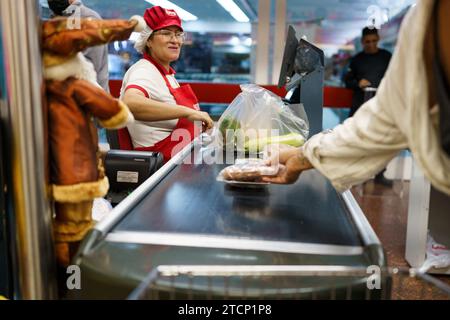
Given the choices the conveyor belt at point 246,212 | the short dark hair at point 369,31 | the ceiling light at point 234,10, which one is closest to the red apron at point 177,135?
the conveyor belt at point 246,212

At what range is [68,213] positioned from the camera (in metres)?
1.05

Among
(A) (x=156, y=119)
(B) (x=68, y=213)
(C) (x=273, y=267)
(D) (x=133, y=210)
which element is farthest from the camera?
(A) (x=156, y=119)

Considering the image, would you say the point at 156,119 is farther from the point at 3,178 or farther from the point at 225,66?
the point at 225,66

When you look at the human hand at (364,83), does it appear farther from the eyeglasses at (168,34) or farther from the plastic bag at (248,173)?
the plastic bag at (248,173)

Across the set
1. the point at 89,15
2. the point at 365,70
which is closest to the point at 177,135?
the point at 89,15

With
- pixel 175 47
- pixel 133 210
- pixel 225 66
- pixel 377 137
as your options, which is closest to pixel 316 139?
pixel 377 137

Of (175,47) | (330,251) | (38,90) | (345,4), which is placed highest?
(345,4)

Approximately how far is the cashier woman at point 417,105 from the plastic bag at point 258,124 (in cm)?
89

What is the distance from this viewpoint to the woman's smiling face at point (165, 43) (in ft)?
8.00

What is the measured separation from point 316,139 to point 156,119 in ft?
4.46

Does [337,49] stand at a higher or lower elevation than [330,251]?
higher

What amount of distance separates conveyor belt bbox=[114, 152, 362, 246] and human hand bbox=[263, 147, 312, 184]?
65 mm

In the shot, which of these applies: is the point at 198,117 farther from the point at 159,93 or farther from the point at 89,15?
the point at 89,15

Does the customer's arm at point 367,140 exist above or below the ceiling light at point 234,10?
below
